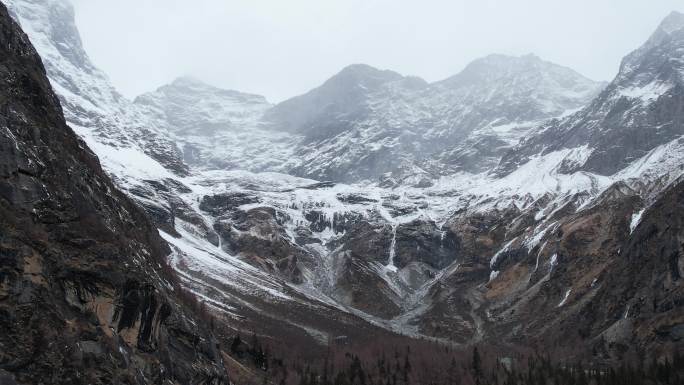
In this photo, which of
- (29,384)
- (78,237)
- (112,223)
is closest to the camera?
(29,384)

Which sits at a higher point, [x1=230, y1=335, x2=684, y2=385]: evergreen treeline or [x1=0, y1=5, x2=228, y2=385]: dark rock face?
[x1=0, y1=5, x2=228, y2=385]: dark rock face

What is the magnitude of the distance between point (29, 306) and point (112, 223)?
3305 cm

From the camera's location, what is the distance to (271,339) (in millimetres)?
166375

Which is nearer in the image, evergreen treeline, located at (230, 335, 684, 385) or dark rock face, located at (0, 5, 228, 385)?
dark rock face, located at (0, 5, 228, 385)

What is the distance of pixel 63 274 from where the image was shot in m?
56.3

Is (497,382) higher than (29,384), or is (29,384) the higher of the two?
(29,384)

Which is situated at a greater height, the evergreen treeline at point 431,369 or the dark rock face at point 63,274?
the dark rock face at point 63,274

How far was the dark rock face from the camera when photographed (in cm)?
4850

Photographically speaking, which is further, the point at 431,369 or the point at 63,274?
the point at 431,369

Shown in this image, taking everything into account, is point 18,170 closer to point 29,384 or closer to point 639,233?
point 29,384

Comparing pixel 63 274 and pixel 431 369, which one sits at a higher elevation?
pixel 63 274

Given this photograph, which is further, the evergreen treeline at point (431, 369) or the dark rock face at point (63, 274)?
the evergreen treeline at point (431, 369)

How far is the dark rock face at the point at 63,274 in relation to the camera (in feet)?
159

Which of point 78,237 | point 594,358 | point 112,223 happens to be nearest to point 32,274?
point 78,237
